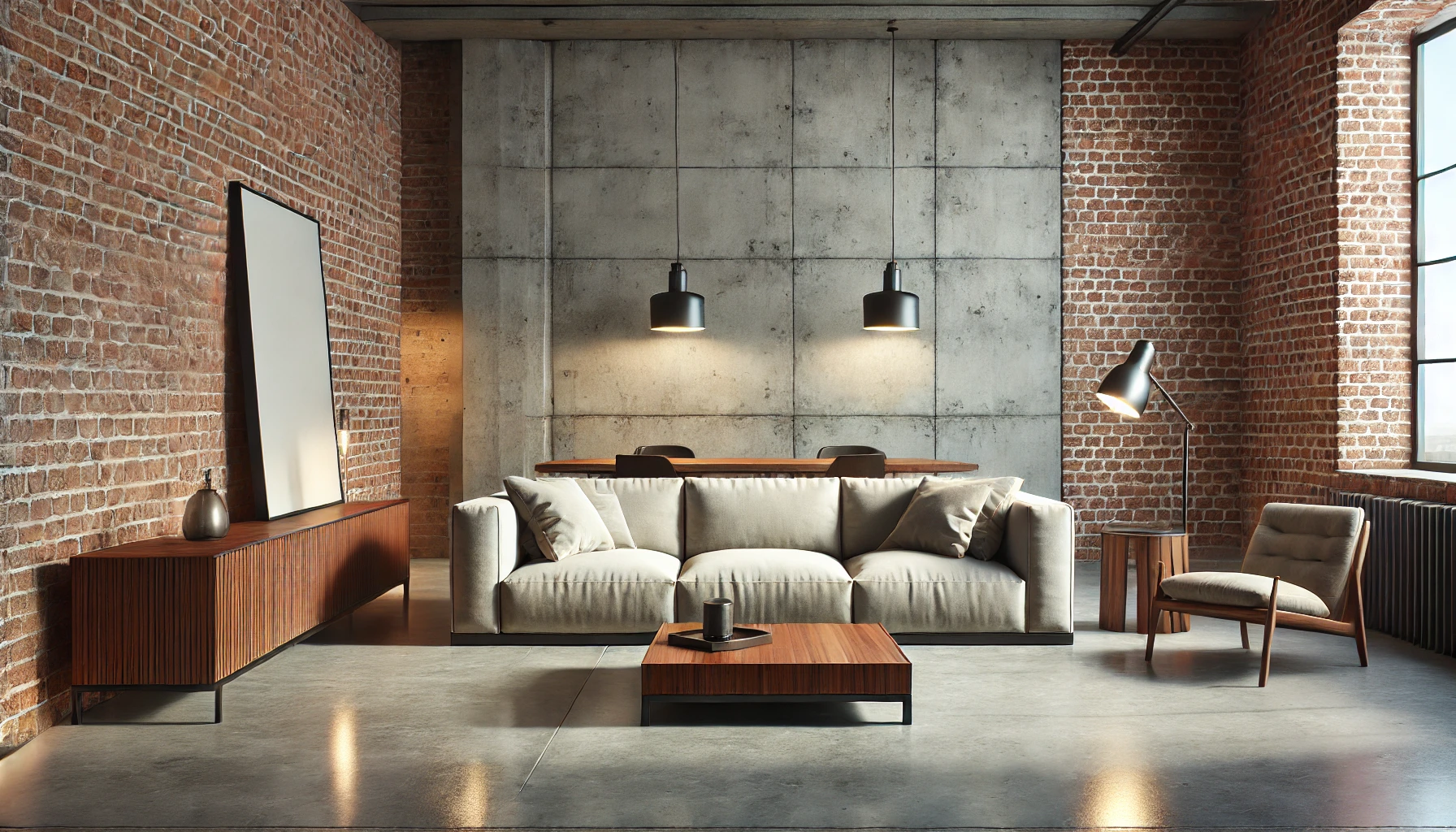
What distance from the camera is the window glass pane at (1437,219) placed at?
6680 millimetres

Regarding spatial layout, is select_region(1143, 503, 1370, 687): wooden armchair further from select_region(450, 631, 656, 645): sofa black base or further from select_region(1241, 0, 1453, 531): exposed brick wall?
select_region(450, 631, 656, 645): sofa black base

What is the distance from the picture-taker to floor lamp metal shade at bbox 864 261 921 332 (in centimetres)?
788

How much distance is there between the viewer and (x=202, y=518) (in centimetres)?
470

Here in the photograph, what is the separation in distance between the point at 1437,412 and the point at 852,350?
3.99m

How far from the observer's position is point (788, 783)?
11.3ft

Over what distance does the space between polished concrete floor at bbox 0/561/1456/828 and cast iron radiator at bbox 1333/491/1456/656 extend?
0.33 metres

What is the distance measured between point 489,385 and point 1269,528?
572 cm

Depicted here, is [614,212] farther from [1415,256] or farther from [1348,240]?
[1415,256]

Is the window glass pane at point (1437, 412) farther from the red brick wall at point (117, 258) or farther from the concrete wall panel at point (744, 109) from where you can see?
the red brick wall at point (117, 258)

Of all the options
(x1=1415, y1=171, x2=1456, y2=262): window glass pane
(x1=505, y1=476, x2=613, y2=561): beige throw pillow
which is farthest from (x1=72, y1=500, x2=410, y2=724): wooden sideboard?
(x1=1415, y1=171, x2=1456, y2=262): window glass pane

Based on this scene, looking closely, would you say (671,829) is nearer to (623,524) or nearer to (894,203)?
(623,524)

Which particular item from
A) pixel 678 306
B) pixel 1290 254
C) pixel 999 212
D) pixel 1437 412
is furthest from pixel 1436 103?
pixel 678 306

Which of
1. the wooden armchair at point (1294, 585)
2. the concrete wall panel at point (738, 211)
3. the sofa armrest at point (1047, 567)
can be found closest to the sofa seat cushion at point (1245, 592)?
the wooden armchair at point (1294, 585)

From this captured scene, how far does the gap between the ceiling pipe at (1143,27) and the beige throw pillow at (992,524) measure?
4.04 m
